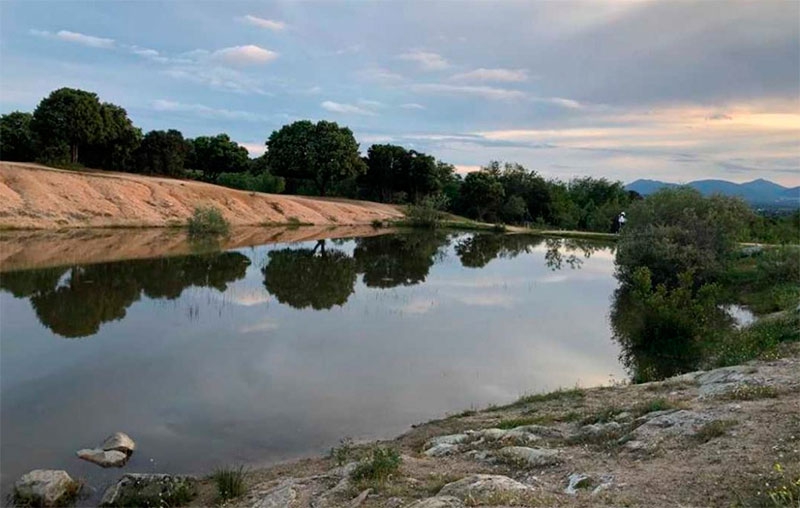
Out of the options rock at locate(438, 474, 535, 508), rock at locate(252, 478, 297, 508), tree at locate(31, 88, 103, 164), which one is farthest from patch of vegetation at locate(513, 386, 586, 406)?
tree at locate(31, 88, 103, 164)

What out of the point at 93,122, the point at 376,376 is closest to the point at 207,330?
the point at 376,376

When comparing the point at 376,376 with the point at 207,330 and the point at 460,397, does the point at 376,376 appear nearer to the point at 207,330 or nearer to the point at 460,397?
the point at 460,397

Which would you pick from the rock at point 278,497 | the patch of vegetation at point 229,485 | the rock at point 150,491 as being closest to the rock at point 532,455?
the rock at point 278,497

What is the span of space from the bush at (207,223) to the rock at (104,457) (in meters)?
43.6

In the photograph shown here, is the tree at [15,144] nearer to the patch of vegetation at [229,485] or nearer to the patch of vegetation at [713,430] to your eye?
the patch of vegetation at [229,485]

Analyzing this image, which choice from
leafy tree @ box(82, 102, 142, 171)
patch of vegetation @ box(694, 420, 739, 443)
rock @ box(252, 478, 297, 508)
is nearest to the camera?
rock @ box(252, 478, 297, 508)

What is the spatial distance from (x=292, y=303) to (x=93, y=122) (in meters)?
52.1

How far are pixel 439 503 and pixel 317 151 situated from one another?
79163 mm

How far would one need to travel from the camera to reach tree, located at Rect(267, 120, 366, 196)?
8200 centimetres

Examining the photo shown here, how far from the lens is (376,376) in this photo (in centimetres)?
1520

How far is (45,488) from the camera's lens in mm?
8383

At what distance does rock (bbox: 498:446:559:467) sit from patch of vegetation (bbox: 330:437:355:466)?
2.53 metres

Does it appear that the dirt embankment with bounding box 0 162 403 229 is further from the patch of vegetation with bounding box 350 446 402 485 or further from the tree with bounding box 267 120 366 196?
the patch of vegetation with bounding box 350 446 402 485

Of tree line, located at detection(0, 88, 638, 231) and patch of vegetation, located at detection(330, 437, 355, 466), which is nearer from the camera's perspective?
patch of vegetation, located at detection(330, 437, 355, 466)
